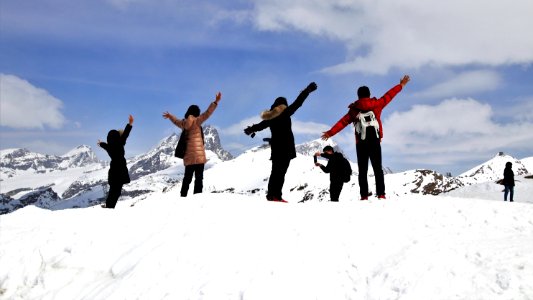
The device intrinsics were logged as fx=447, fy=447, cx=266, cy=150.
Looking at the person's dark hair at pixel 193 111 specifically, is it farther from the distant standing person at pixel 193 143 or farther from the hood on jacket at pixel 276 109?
the hood on jacket at pixel 276 109

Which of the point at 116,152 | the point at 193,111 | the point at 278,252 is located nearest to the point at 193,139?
the point at 193,111

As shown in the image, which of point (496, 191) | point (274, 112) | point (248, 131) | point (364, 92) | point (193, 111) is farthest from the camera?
point (496, 191)

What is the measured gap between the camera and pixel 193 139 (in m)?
12.5

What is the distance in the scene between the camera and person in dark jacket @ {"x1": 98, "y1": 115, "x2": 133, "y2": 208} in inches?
513

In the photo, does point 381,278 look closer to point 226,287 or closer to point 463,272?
point 463,272

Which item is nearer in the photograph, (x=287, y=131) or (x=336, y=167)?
(x=287, y=131)

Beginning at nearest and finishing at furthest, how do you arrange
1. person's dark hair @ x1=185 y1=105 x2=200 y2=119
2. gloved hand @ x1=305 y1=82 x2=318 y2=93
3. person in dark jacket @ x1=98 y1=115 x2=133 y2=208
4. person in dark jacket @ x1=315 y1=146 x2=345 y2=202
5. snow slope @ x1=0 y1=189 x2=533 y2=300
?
snow slope @ x1=0 y1=189 x2=533 y2=300 → gloved hand @ x1=305 y1=82 x2=318 y2=93 → person's dark hair @ x1=185 y1=105 x2=200 y2=119 → person in dark jacket @ x1=98 y1=115 x2=133 y2=208 → person in dark jacket @ x1=315 y1=146 x2=345 y2=202

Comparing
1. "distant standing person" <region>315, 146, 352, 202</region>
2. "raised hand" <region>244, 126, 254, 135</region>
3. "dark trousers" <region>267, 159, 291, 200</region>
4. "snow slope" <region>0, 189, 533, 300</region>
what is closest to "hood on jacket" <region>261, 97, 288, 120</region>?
"raised hand" <region>244, 126, 254, 135</region>

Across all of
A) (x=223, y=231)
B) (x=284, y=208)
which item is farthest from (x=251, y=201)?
(x=223, y=231)

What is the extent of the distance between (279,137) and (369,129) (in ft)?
7.17

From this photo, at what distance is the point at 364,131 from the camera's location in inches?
420

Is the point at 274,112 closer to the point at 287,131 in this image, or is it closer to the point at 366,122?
the point at 287,131

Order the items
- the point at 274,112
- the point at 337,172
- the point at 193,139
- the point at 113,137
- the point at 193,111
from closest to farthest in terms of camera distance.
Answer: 1. the point at 274,112
2. the point at 193,139
3. the point at 193,111
4. the point at 113,137
5. the point at 337,172

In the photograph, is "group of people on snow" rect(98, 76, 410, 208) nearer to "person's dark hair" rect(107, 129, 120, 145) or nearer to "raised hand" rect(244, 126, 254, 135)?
"raised hand" rect(244, 126, 254, 135)
